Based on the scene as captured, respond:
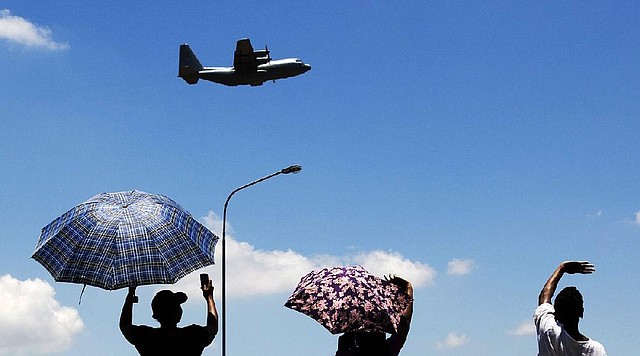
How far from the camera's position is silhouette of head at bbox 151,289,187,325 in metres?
5.65

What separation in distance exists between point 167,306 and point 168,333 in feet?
0.61

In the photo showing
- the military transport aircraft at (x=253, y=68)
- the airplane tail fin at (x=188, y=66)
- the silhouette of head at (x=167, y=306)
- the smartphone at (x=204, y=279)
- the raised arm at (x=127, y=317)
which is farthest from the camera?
the airplane tail fin at (x=188, y=66)

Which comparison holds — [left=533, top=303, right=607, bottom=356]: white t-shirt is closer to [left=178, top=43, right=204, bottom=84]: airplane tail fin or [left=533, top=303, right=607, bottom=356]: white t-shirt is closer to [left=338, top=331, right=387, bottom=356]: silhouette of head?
[left=338, top=331, right=387, bottom=356]: silhouette of head

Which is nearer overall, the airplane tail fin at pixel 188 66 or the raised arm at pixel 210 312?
the raised arm at pixel 210 312

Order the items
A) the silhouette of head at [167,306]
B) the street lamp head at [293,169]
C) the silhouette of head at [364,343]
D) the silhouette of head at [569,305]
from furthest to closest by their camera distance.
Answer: the street lamp head at [293,169], the silhouette of head at [167,306], the silhouette of head at [569,305], the silhouette of head at [364,343]

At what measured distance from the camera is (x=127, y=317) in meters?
5.87

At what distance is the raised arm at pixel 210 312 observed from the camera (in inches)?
229

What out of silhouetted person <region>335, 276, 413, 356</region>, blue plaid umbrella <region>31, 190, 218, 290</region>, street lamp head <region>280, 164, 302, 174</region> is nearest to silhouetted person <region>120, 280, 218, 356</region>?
blue plaid umbrella <region>31, 190, 218, 290</region>

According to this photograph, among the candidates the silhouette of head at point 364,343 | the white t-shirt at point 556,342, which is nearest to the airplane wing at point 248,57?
the white t-shirt at point 556,342

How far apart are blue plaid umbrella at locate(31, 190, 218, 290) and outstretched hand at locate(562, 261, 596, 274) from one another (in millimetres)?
2786

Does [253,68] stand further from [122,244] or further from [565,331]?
[565,331]

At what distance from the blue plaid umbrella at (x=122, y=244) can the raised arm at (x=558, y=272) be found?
2645mm

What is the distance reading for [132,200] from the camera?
686 cm

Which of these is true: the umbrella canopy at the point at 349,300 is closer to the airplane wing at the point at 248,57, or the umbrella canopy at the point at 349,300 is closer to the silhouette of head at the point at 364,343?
the silhouette of head at the point at 364,343
